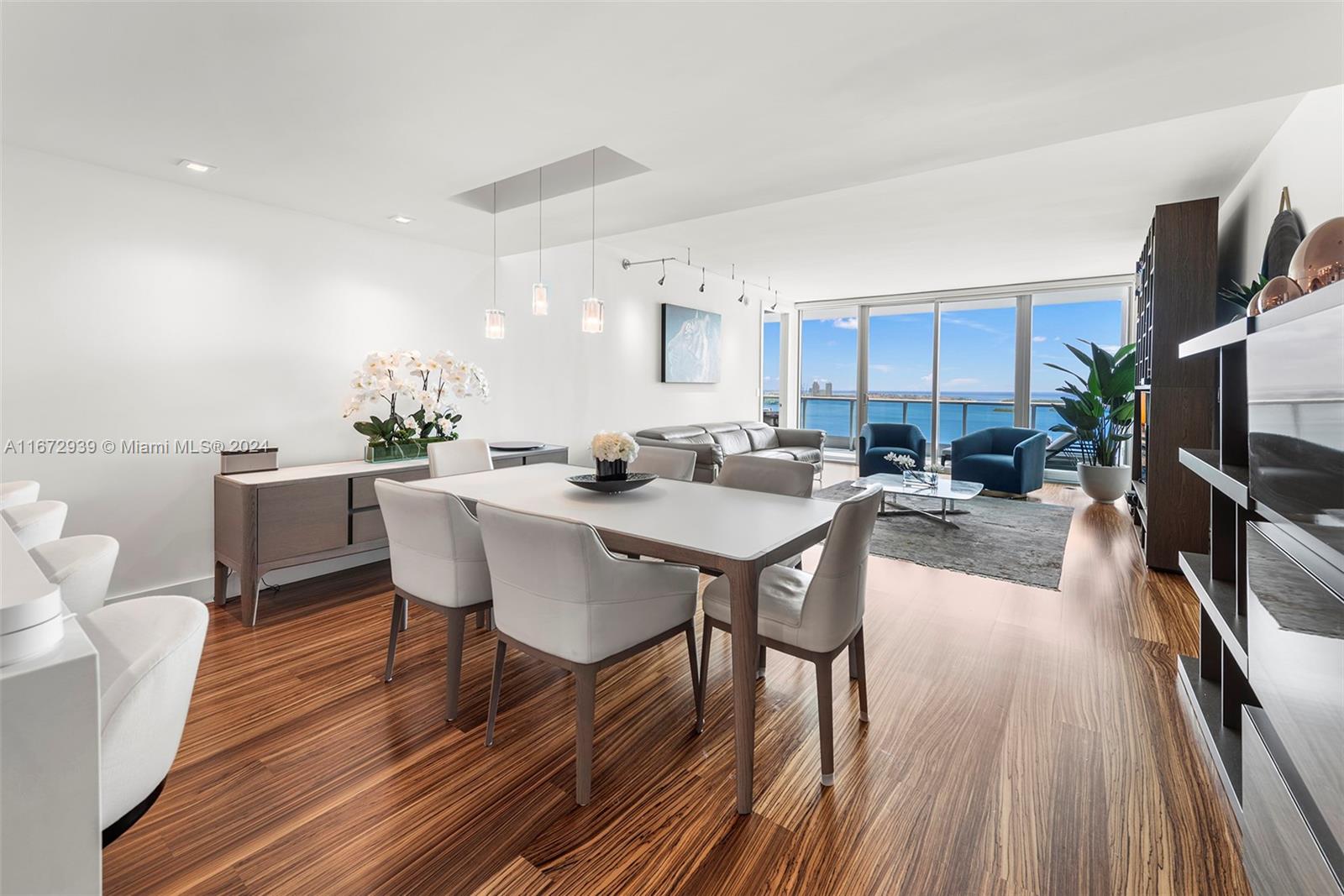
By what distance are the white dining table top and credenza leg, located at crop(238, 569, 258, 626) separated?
103 centimetres

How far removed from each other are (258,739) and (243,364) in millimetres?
2258

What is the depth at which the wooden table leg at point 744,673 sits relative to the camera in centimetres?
169

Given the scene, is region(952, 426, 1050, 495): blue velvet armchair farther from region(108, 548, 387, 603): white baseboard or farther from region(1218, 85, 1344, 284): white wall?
region(108, 548, 387, 603): white baseboard

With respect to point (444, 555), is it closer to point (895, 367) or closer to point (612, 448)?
point (612, 448)

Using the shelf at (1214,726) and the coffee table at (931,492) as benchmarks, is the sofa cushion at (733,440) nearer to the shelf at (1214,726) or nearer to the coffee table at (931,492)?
the coffee table at (931,492)

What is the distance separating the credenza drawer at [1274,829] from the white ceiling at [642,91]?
1820 mm

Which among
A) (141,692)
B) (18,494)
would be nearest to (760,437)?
(18,494)

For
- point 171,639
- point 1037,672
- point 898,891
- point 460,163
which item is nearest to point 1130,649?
point 1037,672

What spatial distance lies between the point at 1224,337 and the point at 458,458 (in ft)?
11.0

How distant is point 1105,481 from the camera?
6.12 metres

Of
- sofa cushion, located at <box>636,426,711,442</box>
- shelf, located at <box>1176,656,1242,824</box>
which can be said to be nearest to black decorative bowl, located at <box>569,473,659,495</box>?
shelf, located at <box>1176,656,1242,824</box>

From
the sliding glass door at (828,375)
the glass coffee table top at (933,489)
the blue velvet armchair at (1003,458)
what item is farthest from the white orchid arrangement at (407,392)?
the sliding glass door at (828,375)

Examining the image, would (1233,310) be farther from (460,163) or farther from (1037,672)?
(460,163)

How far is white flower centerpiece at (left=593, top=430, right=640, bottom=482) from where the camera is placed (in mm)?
2619
